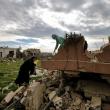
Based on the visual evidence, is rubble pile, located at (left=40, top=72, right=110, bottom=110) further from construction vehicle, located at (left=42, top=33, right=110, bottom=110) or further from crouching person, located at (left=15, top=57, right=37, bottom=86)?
crouching person, located at (left=15, top=57, right=37, bottom=86)

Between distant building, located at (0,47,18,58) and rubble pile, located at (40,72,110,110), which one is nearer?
rubble pile, located at (40,72,110,110)

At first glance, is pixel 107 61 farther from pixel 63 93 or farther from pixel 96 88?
pixel 63 93

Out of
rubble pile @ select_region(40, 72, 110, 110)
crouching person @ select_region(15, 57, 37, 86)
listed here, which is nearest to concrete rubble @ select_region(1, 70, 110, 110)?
rubble pile @ select_region(40, 72, 110, 110)

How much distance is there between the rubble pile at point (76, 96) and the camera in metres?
6.03

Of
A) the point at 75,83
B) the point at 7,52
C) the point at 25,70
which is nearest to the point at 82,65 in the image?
the point at 75,83

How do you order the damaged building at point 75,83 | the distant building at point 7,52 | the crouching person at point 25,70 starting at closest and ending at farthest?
1. the damaged building at point 75,83
2. the crouching person at point 25,70
3. the distant building at point 7,52

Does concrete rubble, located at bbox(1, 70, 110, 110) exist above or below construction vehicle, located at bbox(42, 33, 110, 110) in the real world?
below

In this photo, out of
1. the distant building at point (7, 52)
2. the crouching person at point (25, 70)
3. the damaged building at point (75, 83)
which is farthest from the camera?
the distant building at point (7, 52)

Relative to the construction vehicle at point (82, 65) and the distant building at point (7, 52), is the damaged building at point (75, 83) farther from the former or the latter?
the distant building at point (7, 52)

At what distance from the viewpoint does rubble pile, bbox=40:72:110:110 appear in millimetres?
6028

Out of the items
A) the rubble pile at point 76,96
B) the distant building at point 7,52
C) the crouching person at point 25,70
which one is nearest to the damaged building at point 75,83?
the rubble pile at point 76,96

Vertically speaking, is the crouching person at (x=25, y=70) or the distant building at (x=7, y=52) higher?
the distant building at (x=7, y=52)

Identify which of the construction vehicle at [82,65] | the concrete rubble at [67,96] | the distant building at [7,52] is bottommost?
the concrete rubble at [67,96]

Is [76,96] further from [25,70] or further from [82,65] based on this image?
[25,70]
